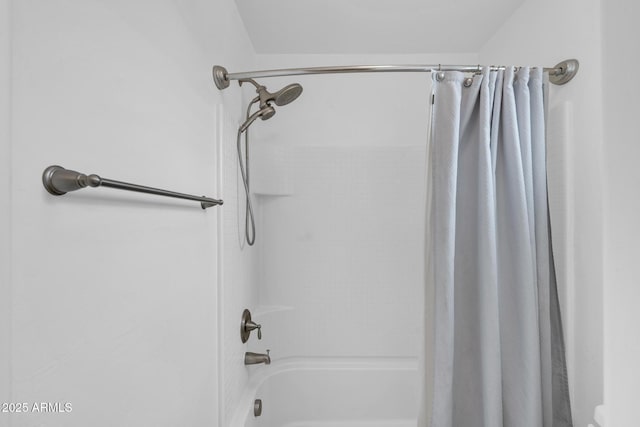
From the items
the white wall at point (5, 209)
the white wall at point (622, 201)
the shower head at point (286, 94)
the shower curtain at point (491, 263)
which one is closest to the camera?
the white wall at point (622, 201)

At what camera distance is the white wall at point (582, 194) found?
40.5 inches

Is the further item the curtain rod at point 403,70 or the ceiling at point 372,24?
the ceiling at point 372,24

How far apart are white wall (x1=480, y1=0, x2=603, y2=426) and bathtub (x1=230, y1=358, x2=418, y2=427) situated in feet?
→ 2.88

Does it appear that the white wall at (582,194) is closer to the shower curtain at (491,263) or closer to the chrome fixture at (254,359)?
the shower curtain at (491,263)

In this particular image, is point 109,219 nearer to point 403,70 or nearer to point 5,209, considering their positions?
point 5,209

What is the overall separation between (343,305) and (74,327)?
153cm

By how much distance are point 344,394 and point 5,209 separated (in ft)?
5.99

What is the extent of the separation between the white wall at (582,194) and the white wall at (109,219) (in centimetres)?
122

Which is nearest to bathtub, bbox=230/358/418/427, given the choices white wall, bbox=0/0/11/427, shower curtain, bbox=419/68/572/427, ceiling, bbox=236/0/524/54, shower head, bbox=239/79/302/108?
shower curtain, bbox=419/68/572/427

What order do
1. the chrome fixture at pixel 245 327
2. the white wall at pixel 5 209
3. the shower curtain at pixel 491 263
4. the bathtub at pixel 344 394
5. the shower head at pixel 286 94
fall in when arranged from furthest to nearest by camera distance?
the bathtub at pixel 344 394
the chrome fixture at pixel 245 327
the shower head at pixel 286 94
the shower curtain at pixel 491 263
the white wall at pixel 5 209

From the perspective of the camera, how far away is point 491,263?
1029 mm

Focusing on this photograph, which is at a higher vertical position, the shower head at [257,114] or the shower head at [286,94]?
the shower head at [286,94]

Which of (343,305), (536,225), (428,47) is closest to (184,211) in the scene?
(536,225)

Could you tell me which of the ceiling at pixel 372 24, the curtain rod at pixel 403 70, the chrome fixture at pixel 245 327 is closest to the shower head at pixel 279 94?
the curtain rod at pixel 403 70
